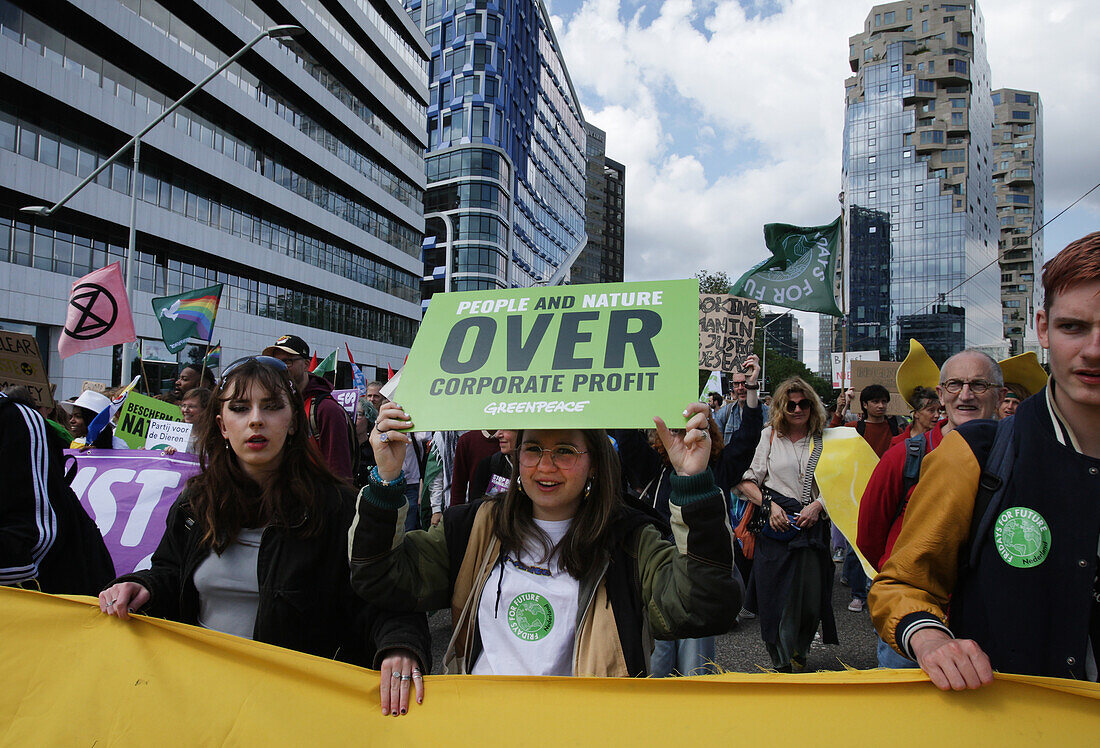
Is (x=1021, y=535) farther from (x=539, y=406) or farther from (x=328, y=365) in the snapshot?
(x=328, y=365)

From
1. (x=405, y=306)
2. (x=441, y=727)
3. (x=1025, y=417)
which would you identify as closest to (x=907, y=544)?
(x=1025, y=417)

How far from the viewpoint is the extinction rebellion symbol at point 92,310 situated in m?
7.59

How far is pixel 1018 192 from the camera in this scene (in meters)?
98.4

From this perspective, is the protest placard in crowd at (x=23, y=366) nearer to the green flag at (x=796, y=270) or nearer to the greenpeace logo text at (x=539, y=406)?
the greenpeace logo text at (x=539, y=406)

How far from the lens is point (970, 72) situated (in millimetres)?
69875

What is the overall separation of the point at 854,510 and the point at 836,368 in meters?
14.8

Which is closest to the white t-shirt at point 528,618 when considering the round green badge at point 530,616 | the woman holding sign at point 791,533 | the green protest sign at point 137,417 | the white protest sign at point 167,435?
the round green badge at point 530,616

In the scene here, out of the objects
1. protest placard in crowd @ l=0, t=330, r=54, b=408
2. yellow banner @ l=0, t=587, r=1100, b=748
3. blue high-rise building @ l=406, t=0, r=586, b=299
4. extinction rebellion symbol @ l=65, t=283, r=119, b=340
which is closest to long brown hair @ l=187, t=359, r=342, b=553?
yellow banner @ l=0, t=587, r=1100, b=748

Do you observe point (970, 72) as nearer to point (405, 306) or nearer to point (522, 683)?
point (405, 306)

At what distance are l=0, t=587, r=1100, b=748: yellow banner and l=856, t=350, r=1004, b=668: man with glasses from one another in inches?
61.1

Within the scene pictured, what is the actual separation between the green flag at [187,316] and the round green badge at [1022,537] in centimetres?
1031

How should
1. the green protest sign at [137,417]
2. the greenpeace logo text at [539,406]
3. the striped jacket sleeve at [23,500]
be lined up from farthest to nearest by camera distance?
the green protest sign at [137,417]
the striped jacket sleeve at [23,500]
the greenpeace logo text at [539,406]

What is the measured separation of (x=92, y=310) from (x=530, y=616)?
7.81 metres

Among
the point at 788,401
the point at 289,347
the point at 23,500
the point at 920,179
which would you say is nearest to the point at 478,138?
the point at 920,179
